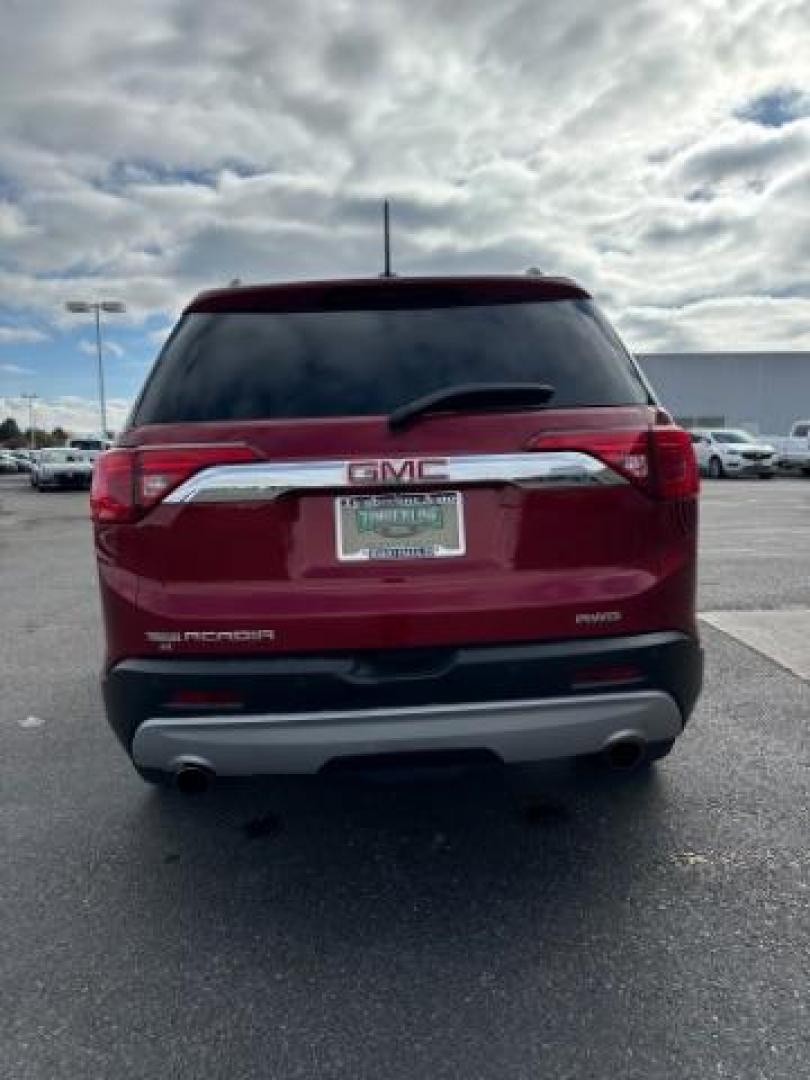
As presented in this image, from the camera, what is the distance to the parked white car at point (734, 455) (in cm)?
2781

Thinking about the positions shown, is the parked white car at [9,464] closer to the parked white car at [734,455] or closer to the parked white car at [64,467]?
the parked white car at [64,467]

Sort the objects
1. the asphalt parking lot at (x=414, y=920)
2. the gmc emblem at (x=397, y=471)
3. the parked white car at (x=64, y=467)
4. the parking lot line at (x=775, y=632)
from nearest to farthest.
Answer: the asphalt parking lot at (x=414, y=920), the gmc emblem at (x=397, y=471), the parking lot line at (x=775, y=632), the parked white car at (x=64, y=467)

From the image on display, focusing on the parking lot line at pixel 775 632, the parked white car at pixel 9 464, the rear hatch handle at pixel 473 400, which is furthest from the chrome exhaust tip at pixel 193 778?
the parked white car at pixel 9 464

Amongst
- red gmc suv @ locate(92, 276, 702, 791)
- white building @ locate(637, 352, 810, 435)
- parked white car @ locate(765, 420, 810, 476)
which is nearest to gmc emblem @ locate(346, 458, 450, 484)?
red gmc suv @ locate(92, 276, 702, 791)

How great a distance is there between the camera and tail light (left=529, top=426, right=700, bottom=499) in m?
2.39

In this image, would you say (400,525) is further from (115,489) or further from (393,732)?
(115,489)

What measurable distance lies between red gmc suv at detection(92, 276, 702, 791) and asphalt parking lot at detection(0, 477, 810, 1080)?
0.51 metres

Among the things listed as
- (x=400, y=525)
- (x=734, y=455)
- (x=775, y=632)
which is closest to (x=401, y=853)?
(x=400, y=525)

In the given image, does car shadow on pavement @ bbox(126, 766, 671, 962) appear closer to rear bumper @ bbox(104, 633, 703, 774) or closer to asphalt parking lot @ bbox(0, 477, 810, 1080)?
asphalt parking lot @ bbox(0, 477, 810, 1080)

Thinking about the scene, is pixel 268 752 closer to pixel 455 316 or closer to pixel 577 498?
pixel 577 498

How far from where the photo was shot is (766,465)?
27828mm

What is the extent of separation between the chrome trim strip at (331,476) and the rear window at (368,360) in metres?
0.18

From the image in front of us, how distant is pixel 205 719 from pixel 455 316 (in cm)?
146

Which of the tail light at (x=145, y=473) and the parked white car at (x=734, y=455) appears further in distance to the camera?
the parked white car at (x=734, y=455)
